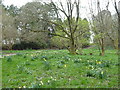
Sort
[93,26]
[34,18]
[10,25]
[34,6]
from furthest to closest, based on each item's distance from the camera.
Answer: [10,25]
[34,6]
[93,26]
[34,18]

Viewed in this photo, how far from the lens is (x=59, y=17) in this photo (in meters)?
14.0

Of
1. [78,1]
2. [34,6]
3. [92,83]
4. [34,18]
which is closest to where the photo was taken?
[92,83]

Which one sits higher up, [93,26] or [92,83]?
[93,26]

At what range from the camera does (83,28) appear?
47.4 ft

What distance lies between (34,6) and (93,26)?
7154 millimetres

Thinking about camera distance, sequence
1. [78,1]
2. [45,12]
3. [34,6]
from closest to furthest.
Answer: [78,1] < [34,6] < [45,12]

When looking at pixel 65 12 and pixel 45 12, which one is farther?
pixel 45 12

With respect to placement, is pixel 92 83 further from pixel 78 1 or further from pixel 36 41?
pixel 36 41

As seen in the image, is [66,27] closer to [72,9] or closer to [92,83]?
[72,9]

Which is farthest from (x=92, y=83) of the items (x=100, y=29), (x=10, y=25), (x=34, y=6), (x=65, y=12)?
(x=10, y=25)

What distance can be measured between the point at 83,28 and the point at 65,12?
307 centimetres

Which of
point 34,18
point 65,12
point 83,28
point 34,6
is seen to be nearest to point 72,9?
point 65,12

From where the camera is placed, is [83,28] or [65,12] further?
[83,28]

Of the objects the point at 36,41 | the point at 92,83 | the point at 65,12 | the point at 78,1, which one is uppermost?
the point at 78,1
